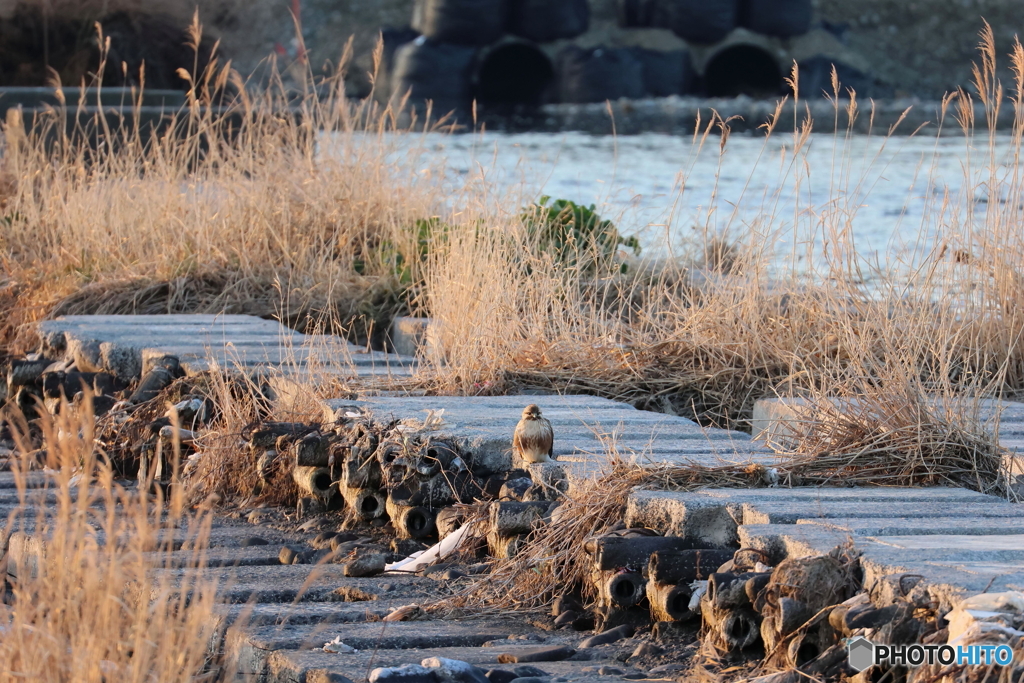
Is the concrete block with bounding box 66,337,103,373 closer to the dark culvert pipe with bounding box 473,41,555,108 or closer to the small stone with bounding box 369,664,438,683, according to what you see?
the small stone with bounding box 369,664,438,683

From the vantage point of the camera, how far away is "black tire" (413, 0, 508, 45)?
33469mm

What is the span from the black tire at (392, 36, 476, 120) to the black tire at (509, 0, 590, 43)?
154cm

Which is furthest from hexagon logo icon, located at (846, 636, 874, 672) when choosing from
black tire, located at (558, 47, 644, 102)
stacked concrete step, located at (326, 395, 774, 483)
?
black tire, located at (558, 47, 644, 102)

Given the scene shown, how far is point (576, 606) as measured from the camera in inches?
119

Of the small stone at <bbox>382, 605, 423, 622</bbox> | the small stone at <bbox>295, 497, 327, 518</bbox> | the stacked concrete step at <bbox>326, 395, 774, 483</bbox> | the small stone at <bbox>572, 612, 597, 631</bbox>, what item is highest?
the stacked concrete step at <bbox>326, 395, 774, 483</bbox>

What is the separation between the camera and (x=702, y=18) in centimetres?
3516

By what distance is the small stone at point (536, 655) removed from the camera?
2.67 metres

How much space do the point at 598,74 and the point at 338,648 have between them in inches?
1314

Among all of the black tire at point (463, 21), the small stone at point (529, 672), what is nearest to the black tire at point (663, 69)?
the black tire at point (463, 21)

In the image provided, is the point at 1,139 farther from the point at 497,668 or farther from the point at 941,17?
the point at 941,17

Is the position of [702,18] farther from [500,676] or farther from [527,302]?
[500,676]

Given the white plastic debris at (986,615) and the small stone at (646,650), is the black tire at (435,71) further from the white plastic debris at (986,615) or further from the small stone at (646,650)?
the white plastic debris at (986,615)

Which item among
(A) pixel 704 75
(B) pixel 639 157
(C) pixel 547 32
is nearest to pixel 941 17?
(A) pixel 704 75

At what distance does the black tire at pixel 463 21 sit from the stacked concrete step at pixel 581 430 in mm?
30146
